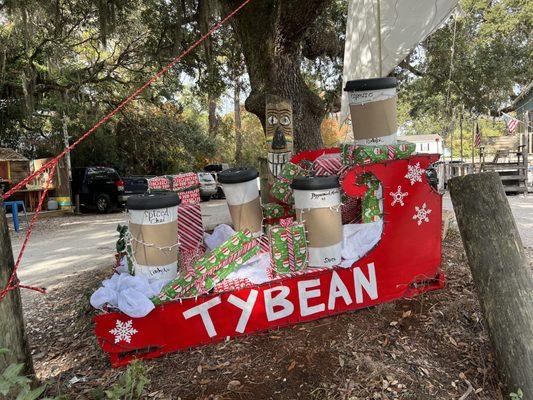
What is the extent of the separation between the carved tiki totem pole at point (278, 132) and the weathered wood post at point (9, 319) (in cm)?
342

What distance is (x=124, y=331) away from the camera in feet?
9.09

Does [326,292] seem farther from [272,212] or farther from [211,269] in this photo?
[272,212]

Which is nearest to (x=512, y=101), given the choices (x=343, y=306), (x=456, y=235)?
(x=456, y=235)

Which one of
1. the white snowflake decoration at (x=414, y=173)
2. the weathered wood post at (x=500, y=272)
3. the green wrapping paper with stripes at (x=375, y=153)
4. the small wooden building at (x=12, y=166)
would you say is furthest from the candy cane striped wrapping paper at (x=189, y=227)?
the small wooden building at (x=12, y=166)

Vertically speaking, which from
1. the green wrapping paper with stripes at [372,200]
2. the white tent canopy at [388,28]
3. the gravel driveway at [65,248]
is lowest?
the gravel driveway at [65,248]

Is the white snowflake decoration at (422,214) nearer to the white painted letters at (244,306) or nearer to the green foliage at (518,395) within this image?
the green foliage at (518,395)

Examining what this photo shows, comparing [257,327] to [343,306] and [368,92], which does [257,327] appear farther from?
[368,92]

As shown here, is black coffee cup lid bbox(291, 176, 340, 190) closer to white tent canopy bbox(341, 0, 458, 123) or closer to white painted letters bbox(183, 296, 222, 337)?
white painted letters bbox(183, 296, 222, 337)

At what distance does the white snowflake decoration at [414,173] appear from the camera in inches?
132

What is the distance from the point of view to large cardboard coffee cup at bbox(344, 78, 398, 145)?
333 centimetres

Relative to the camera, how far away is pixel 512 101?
70.3ft

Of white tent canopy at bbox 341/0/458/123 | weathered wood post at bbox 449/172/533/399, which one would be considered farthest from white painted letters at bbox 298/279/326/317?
white tent canopy at bbox 341/0/458/123

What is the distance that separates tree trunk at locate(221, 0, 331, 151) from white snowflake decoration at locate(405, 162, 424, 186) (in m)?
3.09

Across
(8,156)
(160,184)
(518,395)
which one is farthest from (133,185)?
(518,395)
